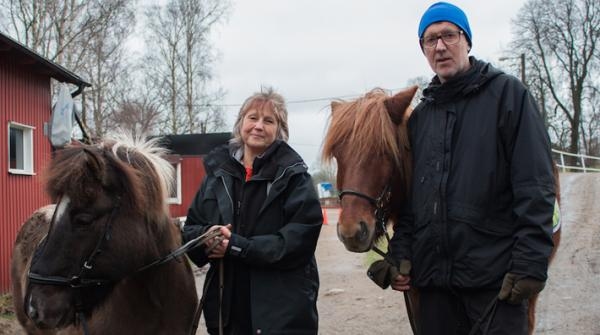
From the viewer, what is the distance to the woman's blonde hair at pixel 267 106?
296 cm

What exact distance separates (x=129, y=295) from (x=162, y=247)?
35cm

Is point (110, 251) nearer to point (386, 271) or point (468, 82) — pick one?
point (386, 271)

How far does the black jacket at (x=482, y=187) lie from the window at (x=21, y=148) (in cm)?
911

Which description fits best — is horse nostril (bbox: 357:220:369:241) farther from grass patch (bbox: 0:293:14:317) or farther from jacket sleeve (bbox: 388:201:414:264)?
grass patch (bbox: 0:293:14:317)

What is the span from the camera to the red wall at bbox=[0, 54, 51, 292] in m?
8.90

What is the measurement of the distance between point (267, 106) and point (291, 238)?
78cm

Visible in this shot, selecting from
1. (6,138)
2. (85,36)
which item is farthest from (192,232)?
(85,36)

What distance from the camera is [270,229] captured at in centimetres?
285

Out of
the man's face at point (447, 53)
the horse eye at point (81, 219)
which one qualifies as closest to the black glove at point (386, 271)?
the man's face at point (447, 53)

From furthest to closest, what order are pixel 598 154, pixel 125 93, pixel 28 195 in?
pixel 598 154, pixel 125 93, pixel 28 195

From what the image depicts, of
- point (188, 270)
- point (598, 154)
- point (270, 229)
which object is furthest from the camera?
point (598, 154)

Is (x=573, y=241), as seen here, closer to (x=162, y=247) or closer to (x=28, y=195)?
(x=162, y=247)

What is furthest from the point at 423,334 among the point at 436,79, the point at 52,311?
the point at 52,311

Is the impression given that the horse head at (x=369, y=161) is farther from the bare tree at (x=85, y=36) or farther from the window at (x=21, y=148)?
the bare tree at (x=85, y=36)
